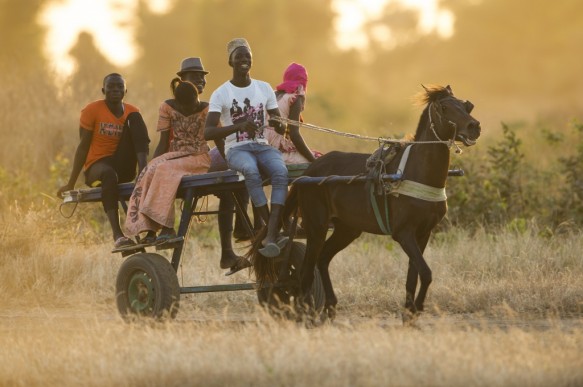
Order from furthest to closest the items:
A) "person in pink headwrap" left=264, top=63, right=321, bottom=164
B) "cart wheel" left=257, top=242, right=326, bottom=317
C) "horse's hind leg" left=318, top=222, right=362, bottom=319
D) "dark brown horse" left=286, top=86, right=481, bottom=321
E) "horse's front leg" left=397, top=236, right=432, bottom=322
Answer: "person in pink headwrap" left=264, top=63, right=321, bottom=164 → "horse's hind leg" left=318, top=222, right=362, bottom=319 → "cart wheel" left=257, top=242, right=326, bottom=317 → "dark brown horse" left=286, top=86, right=481, bottom=321 → "horse's front leg" left=397, top=236, right=432, bottom=322

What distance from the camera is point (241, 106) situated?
9844mm

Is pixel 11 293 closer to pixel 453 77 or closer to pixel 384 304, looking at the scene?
pixel 384 304

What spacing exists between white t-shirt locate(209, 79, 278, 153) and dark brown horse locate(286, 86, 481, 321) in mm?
602

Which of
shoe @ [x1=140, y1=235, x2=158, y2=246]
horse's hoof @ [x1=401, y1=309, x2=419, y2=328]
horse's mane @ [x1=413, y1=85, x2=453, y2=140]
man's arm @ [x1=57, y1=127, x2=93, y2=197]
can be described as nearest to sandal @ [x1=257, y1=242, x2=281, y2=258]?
shoe @ [x1=140, y1=235, x2=158, y2=246]

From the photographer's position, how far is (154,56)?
26766 mm

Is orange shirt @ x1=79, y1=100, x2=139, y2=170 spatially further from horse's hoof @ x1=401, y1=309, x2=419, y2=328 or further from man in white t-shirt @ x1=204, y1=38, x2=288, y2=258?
horse's hoof @ x1=401, y1=309, x2=419, y2=328

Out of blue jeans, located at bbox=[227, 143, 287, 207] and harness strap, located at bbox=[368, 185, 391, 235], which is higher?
blue jeans, located at bbox=[227, 143, 287, 207]

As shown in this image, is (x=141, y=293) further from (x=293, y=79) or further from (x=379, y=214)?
(x=293, y=79)

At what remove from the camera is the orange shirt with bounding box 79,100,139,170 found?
10727 mm

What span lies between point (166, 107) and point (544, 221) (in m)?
6.91

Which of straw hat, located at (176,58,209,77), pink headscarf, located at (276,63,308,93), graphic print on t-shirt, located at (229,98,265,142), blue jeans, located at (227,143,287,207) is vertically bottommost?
blue jeans, located at (227,143,287,207)

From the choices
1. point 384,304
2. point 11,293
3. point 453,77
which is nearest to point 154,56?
point 453,77

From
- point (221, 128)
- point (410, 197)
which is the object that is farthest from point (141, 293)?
point (410, 197)

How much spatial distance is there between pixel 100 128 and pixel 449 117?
3.31 meters
